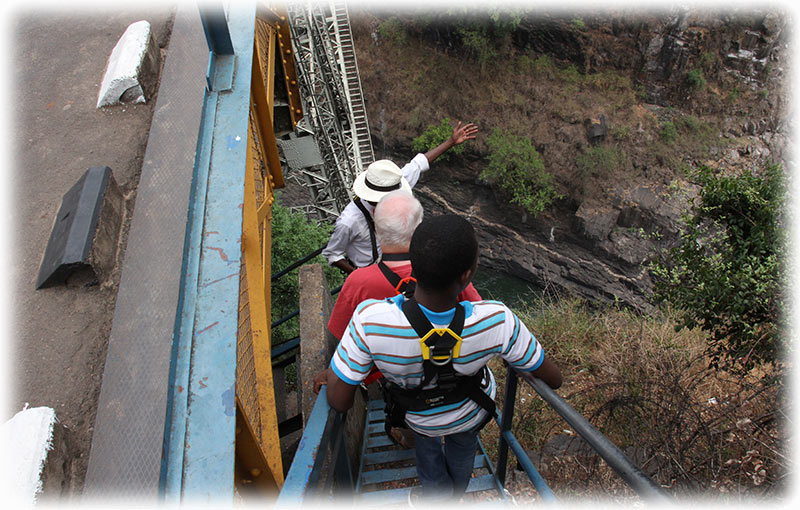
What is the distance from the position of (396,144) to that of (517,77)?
5.73m

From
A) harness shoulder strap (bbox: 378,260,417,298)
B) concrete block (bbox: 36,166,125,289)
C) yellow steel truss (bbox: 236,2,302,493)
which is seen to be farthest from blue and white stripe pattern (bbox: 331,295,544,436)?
concrete block (bbox: 36,166,125,289)

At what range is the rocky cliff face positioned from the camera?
18.2 metres

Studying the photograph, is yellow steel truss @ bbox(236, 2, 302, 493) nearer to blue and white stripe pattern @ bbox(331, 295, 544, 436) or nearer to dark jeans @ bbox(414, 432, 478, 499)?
blue and white stripe pattern @ bbox(331, 295, 544, 436)

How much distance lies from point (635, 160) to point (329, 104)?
40.7ft

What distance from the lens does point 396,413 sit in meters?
1.83

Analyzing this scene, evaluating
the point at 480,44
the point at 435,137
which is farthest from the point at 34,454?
the point at 480,44

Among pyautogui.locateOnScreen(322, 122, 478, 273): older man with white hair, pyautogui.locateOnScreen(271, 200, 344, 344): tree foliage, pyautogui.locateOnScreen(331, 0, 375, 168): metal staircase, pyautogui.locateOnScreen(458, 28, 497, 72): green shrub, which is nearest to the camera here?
pyautogui.locateOnScreen(322, 122, 478, 273): older man with white hair

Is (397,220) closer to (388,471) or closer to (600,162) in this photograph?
(388,471)

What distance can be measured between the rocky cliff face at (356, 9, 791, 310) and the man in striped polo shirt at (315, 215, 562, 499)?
56.6 ft

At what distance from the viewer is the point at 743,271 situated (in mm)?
3580

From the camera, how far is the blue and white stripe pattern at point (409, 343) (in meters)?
1.54

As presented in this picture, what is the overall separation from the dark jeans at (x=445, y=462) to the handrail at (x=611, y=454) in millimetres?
479

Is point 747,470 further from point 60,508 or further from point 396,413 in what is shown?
point 60,508

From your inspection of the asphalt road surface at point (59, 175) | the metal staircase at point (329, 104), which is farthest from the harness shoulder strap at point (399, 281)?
the metal staircase at point (329, 104)
